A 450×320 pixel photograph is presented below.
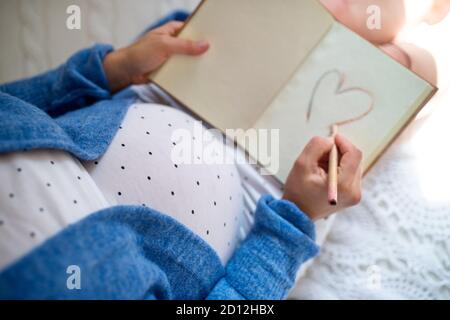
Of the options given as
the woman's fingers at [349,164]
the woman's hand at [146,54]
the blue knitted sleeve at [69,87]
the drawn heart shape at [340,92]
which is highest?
the drawn heart shape at [340,92]

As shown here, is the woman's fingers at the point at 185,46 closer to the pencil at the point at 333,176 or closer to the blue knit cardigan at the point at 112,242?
the blue knit cardigan at the point at 112,242

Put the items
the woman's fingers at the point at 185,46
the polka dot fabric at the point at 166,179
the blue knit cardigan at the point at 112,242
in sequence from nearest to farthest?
1. the blue knit cardigan at the point at 112,242
2. the polka dot fabric at the point at 166,179
3. the woman's fingers at the point at 185,46

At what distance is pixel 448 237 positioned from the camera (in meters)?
0.58

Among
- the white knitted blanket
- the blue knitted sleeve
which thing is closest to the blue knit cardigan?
the blue knitted sleeve

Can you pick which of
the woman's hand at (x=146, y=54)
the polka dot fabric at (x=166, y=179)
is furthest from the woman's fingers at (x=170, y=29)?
the polka dot fabric at (x=166, y=179)

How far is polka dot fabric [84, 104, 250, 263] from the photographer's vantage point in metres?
0.48

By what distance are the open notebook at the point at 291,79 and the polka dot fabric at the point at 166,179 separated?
7 cm

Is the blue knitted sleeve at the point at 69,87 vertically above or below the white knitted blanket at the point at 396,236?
below

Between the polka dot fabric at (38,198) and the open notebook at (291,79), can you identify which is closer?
the polka dot fabric at (38,198)

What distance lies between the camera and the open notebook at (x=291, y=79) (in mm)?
548

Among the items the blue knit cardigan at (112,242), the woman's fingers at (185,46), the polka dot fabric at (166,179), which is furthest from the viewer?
the woman's fingers at (185,46)

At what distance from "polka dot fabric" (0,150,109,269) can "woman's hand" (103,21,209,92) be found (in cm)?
21

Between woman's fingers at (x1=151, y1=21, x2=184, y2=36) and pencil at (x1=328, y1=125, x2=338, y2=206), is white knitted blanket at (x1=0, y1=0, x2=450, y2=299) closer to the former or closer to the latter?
pencil at (x1=328, y1=125, x2=338, y2=206)
